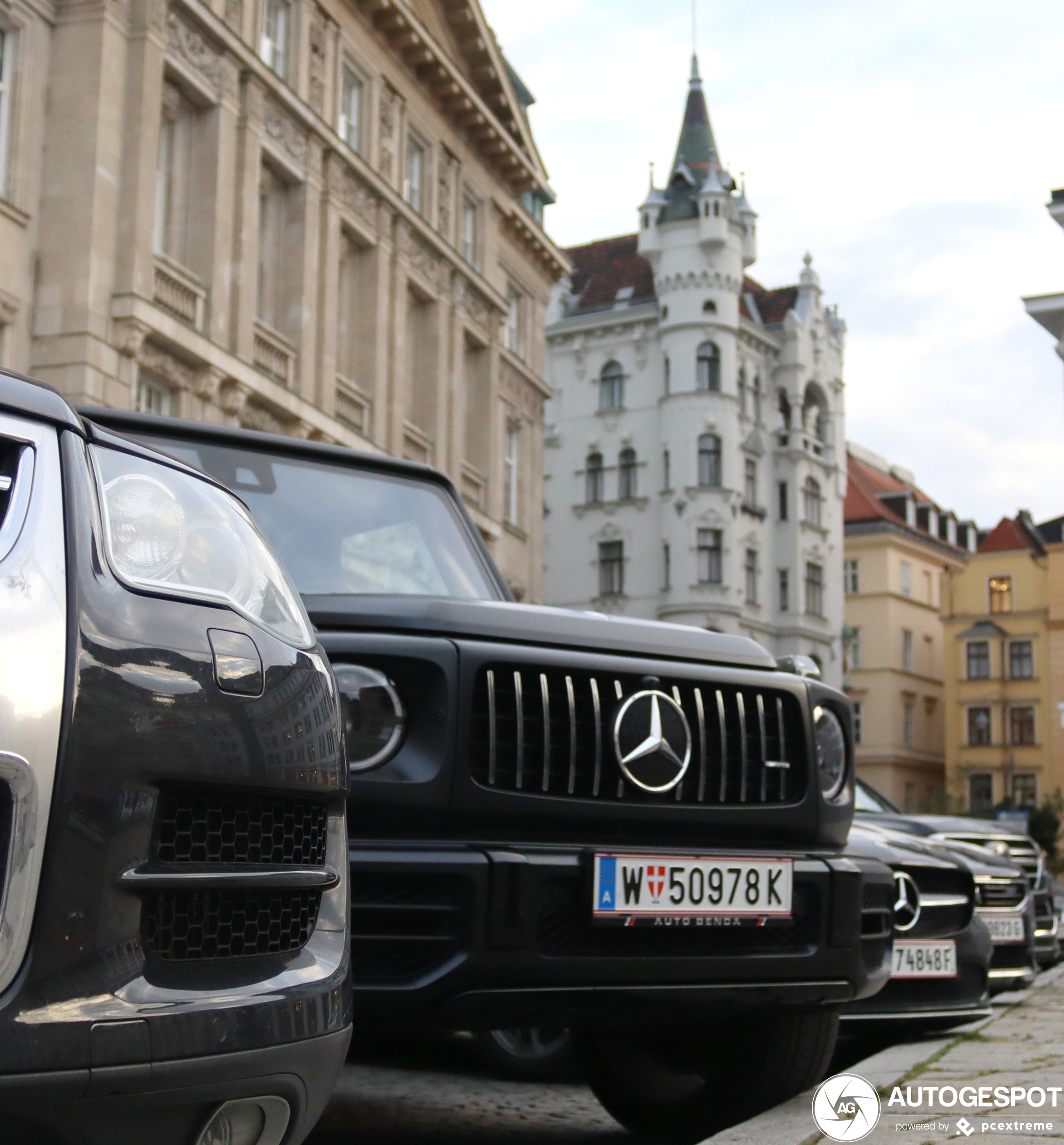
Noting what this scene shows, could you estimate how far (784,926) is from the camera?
4.08 meters

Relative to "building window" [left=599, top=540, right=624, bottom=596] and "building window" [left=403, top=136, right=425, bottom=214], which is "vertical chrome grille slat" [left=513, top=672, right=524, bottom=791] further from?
"building window" [left=599, top=540, right=624, bottom=596]

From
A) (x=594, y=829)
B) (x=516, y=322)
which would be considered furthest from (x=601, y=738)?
(x=516, y=322)

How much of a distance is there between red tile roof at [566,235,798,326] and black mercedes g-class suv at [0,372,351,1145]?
5422 cm

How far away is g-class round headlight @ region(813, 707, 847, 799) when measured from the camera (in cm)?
448

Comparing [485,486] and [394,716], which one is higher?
[485,486]

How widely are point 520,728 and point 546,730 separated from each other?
0.26ft

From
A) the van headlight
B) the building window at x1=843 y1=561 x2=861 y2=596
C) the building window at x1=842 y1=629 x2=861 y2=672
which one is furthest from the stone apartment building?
the building window at x1=843 y1=561 x2=861 y2=596

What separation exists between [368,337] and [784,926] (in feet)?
82.1

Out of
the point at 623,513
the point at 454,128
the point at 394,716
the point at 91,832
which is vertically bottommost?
the point at 91,832

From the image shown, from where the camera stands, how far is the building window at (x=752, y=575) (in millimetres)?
55188

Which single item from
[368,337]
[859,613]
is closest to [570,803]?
[368,337]

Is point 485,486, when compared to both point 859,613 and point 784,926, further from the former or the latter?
point 859,613

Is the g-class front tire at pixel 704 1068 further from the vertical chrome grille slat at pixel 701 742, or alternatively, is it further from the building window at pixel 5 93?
the building window at pixel 5 93

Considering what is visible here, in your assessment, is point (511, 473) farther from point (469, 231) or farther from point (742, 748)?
point (742, 748)
